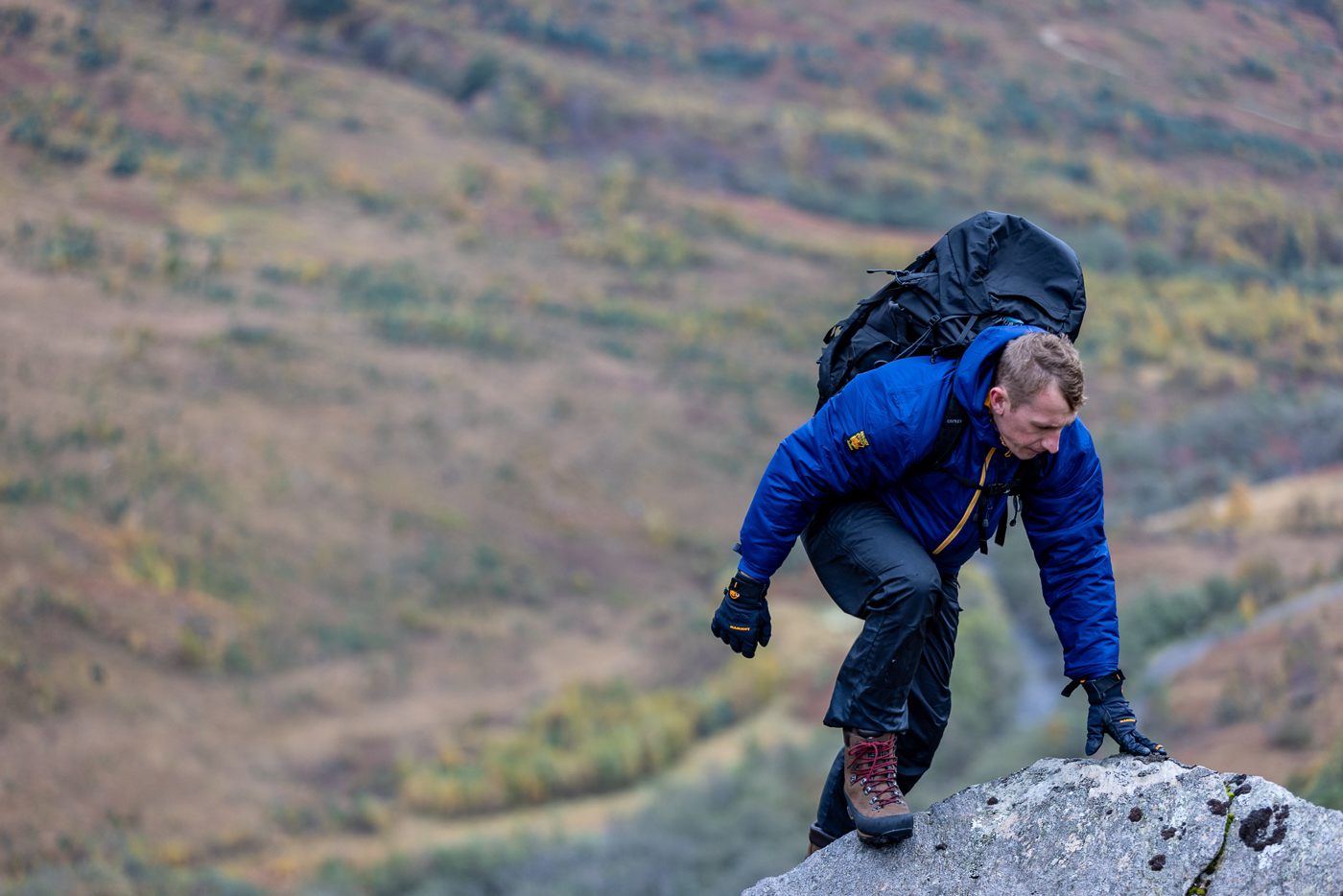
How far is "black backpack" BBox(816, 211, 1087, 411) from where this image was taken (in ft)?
11.5

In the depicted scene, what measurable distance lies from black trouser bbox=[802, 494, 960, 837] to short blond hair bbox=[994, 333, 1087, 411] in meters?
0.54

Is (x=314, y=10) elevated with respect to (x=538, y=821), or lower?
elevated

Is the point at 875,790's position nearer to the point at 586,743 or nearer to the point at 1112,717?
the point at 1112,717

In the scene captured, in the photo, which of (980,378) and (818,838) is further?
(818,838)

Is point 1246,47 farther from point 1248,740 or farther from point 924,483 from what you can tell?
point 924,483

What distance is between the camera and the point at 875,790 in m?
3.61

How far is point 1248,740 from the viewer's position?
880 cm

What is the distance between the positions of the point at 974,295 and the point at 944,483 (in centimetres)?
55

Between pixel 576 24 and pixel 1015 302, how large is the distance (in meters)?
32.6

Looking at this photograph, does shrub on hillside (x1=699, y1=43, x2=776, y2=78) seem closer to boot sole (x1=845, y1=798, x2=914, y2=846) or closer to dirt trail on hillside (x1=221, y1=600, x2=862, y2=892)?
dirt trail on hillside (x1=221, y1=600, x2=862, y2=892)

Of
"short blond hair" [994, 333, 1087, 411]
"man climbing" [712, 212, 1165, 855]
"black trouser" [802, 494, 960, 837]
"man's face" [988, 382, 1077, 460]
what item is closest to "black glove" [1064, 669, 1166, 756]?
"man climbing" [712, 212, 1165, 855]

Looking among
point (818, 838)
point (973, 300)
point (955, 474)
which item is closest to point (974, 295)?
point (973, 300)

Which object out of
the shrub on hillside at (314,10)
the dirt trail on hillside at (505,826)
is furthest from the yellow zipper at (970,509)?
the shrub on hillside at (314,10)

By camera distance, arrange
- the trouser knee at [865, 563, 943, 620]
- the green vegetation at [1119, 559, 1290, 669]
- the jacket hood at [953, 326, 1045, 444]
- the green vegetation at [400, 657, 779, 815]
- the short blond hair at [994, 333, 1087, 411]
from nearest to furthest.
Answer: the short blond hair at [994, 333, 1087, 411] → the jacket hood at [953, 326, 1045, 444] → the trouser knee at [865, 563, 943, 620] → the green vegetation at [400, 657, 779, 815] → the green vegetation at [1119, 559, 1290, 669]
